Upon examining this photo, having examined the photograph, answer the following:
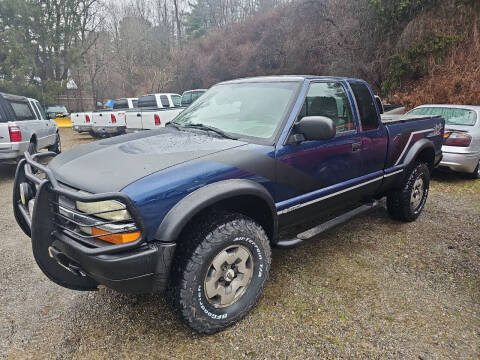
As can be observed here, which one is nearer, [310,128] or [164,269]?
[164,269]

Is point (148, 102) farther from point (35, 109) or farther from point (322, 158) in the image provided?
point (322, 158)

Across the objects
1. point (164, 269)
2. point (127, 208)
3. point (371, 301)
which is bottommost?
point (371, 301)

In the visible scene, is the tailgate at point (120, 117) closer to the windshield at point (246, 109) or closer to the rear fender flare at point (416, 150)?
the windshield at point (246, 109)

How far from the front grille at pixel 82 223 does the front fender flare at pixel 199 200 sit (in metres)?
0.19

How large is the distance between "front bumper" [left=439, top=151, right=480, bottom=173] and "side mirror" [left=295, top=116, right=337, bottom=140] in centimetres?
479

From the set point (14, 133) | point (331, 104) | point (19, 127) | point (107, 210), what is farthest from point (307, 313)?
point (19, 127)

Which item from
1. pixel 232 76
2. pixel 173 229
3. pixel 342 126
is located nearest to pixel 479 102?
pixel 342 126

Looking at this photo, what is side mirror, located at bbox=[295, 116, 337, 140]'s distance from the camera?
2.56 meters

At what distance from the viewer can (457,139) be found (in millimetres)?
6129

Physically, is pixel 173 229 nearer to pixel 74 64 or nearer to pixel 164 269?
pixel 164 269

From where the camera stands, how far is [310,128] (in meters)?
2.60

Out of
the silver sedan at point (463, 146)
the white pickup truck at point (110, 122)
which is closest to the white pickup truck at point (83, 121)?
the white pickup truck at point (110, 122)

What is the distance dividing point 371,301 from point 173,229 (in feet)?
6.00

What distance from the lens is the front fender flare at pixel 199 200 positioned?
2.00 meters
